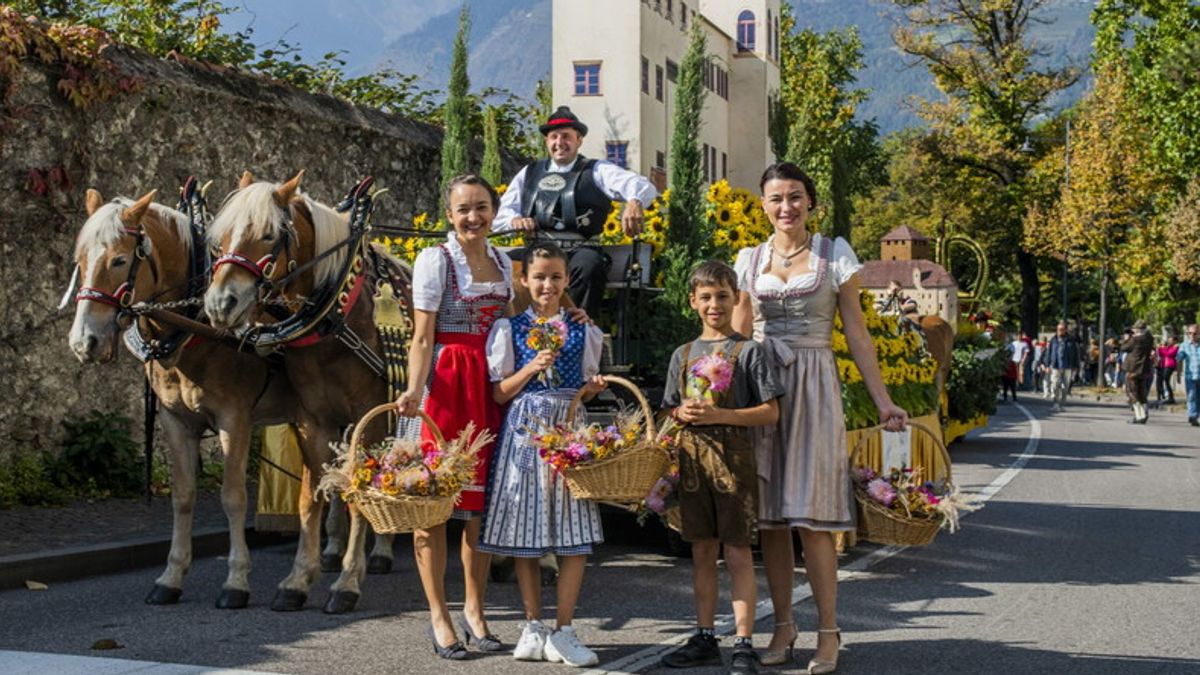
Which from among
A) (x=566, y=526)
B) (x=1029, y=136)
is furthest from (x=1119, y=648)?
(x=1029, y=136)

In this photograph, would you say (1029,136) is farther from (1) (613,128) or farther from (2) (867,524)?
(2) (867,524)

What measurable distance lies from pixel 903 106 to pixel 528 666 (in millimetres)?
53027

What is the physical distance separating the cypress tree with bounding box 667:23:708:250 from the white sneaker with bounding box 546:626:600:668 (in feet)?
15.5

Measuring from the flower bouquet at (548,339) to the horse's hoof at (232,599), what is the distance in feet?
7.72

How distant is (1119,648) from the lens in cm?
A: 769

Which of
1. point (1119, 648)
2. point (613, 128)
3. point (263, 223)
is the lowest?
point (1119, 648)

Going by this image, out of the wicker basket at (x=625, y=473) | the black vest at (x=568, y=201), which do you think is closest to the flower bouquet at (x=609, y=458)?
the wicker basket at (x=625, y=473)

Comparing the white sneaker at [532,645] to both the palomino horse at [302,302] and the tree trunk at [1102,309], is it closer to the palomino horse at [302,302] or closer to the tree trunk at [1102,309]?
the palomino horse at [302,302]

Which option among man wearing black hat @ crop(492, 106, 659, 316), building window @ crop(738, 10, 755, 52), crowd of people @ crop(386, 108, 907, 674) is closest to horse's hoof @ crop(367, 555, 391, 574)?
man wearing black hat @ crop(492, 106, 659, 316)

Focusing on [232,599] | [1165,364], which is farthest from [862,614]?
[1165,364]

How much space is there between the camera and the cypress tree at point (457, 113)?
16984mm

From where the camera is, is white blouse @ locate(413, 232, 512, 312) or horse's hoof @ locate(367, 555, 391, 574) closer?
white blouse @ locate(413, 232, 512, 312)

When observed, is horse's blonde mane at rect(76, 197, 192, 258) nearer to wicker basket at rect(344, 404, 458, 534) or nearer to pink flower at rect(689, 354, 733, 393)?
wicker basket at rect(344, 404, 458, 534)

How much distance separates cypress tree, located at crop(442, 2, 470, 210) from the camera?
17.0 meters
